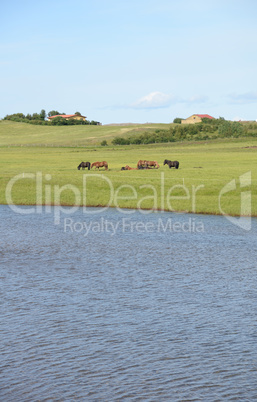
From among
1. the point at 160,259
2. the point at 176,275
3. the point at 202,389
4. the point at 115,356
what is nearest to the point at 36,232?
the point at 160,259

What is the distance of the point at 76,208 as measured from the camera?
134ft

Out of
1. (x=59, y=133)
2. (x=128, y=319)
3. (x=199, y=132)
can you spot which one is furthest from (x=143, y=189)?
(x=59, y=133)

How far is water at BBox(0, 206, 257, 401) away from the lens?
1159 centimetres

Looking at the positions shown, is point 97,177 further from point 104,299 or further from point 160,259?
point 104,299

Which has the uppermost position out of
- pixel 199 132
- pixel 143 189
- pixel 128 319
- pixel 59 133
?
pixel 59 133

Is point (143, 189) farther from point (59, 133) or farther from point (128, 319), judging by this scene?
point (59, 133)

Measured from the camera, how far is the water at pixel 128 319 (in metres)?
11.6

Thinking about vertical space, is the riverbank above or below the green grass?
below

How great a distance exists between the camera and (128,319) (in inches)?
608

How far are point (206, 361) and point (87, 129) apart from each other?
17904 centimetres

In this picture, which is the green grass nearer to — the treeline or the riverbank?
the treeline

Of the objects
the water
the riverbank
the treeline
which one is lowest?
the water

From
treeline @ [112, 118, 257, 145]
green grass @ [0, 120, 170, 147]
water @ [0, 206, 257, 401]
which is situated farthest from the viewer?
green grass @ [0, 120, 170, 147]

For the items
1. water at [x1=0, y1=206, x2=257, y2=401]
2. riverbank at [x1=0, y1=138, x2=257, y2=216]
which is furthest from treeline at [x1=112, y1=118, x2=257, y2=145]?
water at [x1=0, y1=206, x2=257, y2=401]
